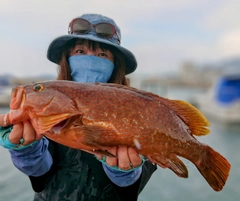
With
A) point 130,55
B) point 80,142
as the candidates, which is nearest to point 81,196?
Result: point 80,142

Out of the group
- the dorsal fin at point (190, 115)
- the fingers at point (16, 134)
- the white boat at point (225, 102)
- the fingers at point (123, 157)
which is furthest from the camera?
the white boat at point (225, 102)

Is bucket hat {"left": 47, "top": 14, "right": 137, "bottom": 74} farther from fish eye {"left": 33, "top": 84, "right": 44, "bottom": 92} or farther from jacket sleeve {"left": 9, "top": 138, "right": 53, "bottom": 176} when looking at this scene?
jacket sleeve {"left": 9, "top": 138, "right": 53, "bottom": 176}

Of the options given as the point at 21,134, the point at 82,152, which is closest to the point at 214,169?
the point at 82,152

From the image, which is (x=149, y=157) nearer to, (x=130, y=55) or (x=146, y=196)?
(x=130, y=55)

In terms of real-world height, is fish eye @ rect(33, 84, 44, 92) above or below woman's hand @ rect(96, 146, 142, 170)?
above

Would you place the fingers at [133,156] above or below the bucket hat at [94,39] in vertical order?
below

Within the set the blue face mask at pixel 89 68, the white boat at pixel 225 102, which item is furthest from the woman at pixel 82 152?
the white boat at pixel 225 102

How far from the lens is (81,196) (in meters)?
2.00

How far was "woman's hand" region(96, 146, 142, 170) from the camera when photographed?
178cm

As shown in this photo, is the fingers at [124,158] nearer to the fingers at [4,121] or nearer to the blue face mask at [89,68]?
the fingers at [4,121]

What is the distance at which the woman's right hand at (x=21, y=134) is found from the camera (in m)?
1.68

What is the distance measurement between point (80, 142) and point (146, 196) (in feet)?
20.8

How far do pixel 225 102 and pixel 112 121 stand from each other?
25.0 metres

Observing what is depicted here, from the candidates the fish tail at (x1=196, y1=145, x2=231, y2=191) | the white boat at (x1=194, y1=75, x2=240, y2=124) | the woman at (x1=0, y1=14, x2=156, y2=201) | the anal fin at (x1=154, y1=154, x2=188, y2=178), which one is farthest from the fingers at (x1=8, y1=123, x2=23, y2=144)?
the white boat at (x1=194, y1=75, x2=240, y2=124)
